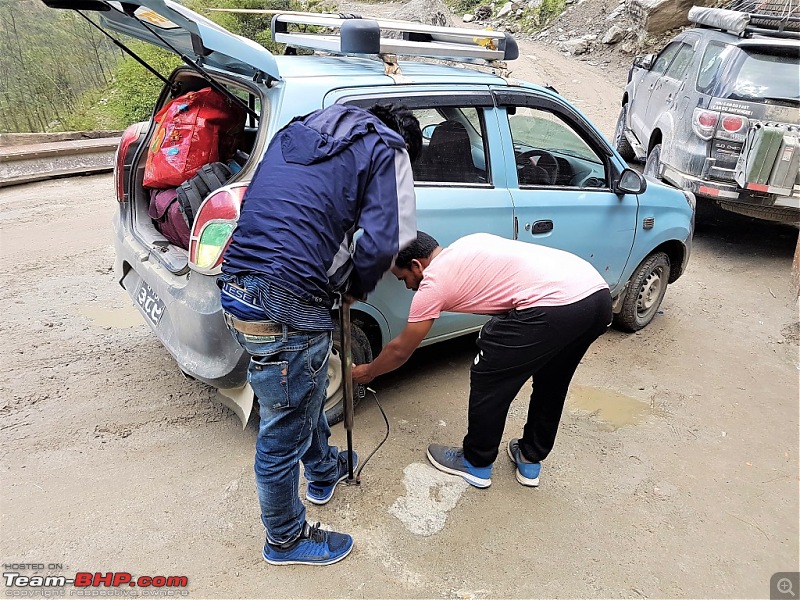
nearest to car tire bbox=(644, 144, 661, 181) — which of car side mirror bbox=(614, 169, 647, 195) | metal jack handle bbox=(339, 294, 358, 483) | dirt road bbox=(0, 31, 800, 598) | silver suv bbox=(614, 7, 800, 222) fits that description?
silver suv bbox=(614, 7, 800, 222)

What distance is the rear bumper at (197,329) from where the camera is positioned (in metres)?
2.48

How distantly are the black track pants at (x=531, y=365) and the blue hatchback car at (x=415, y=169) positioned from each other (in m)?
0.65

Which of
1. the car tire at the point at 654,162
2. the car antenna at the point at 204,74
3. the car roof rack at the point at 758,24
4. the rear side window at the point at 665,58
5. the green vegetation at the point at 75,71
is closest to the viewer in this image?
the car antenna at the point at 204,74

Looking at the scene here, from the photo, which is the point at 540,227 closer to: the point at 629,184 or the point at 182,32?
the point at 629,184

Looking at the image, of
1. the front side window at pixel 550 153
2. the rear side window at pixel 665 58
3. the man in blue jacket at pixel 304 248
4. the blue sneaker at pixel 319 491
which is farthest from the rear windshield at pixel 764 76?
the blue sneaker at pixel 319 491

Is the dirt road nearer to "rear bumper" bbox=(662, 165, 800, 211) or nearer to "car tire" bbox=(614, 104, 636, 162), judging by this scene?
"rear bumper" bbox=(662, 165, 800, 211)

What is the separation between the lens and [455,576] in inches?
91.4

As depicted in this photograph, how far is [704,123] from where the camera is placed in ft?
18.1

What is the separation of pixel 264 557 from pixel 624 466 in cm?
181

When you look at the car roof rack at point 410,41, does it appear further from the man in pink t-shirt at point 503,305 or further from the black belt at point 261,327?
the black belt at point 261,327

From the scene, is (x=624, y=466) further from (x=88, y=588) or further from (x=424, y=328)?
(x=88, y=588)

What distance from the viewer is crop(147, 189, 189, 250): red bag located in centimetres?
289

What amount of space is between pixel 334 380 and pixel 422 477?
0.63m

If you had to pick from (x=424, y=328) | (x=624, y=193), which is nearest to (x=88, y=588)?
(x=424, y=328)
